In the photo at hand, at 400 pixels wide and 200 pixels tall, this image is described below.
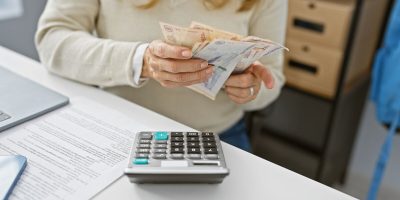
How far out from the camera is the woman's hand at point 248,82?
0.73m

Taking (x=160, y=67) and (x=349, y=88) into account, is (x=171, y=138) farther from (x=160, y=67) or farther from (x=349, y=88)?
(x=349, y=88)

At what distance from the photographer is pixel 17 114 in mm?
613

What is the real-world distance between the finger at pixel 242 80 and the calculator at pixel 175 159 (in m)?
0.20

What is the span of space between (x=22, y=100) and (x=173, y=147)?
0.97 ft

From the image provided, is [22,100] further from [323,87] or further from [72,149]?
[323,87]

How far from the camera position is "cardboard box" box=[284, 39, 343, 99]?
1.41 metres

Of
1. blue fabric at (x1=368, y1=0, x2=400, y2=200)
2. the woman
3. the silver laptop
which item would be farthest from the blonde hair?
blue fabric at (x1=368, y1=0, x2=400, y2=200)

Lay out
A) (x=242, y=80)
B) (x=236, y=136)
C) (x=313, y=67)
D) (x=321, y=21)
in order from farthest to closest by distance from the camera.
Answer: (x=313, y=67)
(x=321, y=21)
(x=236, y=136)
(x=242, y=80)

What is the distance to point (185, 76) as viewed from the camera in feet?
2.09

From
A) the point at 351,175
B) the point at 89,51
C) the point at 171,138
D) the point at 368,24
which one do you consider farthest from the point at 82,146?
the point at 351,175

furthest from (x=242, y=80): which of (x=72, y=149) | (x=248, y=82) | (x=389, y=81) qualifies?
(x=389, y=81)

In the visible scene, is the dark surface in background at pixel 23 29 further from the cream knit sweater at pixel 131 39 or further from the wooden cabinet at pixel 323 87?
the wooden cabinet at pixel 323 87

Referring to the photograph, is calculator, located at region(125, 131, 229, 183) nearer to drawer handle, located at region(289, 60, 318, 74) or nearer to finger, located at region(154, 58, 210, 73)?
finger, located at region(154, 58, 210, 73)

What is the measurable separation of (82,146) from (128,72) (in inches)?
7.0
